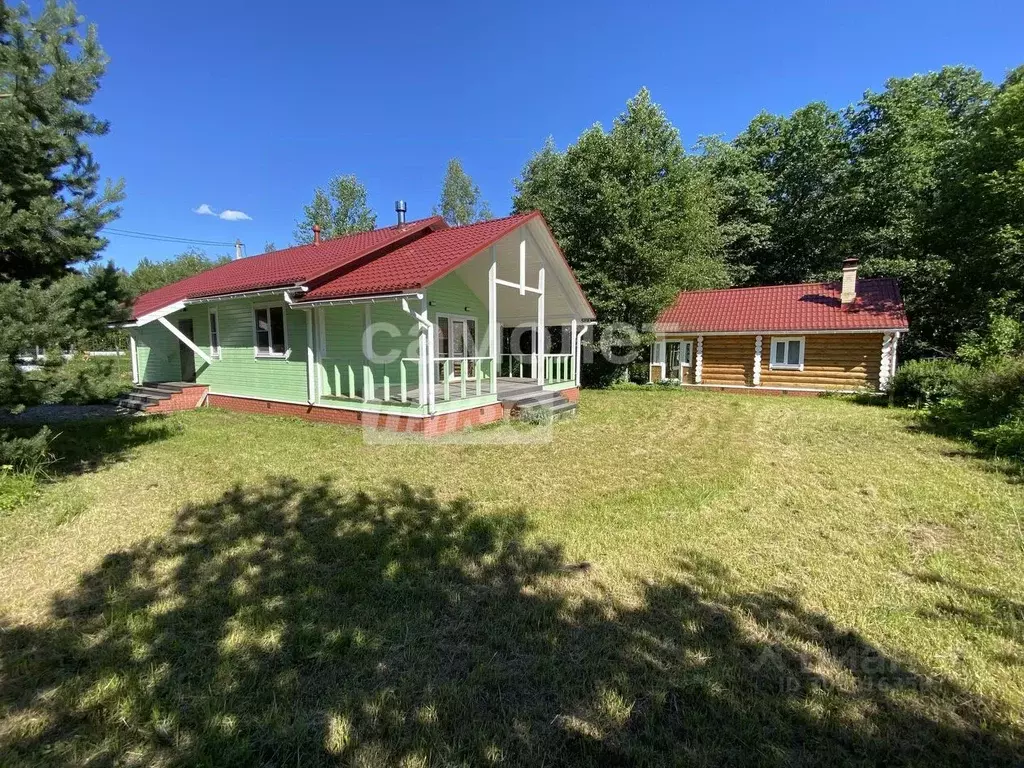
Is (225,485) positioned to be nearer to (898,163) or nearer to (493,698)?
(493,698)

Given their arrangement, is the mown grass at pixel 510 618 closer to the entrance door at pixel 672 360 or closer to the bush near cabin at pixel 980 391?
the bush near cabin at pixel 980 391

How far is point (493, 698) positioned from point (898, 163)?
28192 millimetres

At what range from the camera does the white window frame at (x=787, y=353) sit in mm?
16453

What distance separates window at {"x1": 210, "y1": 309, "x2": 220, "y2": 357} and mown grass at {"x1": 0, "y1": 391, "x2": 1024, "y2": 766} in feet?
21.0

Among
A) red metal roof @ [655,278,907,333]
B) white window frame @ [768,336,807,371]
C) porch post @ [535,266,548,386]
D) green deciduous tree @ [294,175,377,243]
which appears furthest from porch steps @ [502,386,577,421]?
green deciduous tree @ [294,175,377,243]

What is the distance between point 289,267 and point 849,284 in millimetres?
18108

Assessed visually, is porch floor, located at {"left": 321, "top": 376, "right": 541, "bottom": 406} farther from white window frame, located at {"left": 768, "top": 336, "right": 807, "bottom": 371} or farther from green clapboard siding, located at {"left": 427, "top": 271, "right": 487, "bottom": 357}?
white window frame, located at {"left": 768, "top": 336, "right": 807, "bottom": 371}

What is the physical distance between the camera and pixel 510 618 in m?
3.05

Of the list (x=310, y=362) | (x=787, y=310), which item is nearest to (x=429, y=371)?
(x=310, y=362)

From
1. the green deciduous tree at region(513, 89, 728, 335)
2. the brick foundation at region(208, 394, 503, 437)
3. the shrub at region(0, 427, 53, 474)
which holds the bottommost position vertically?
the brick foundation at region(208, 394, 503, 437)

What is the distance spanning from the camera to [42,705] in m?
2.29

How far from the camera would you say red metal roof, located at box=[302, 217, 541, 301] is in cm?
804

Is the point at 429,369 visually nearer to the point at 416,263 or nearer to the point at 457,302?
the point at 416,263

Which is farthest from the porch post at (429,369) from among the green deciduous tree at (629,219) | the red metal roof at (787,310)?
the red metal roof at (787,310)
